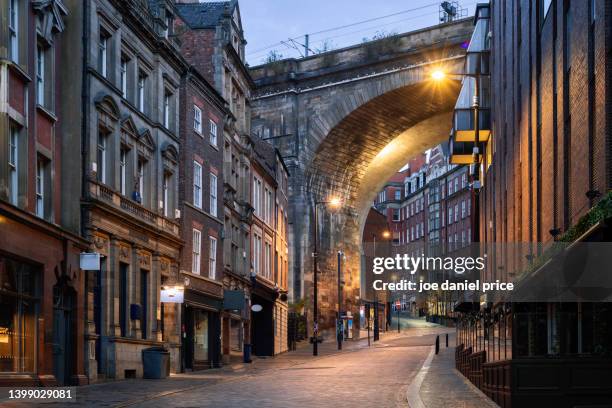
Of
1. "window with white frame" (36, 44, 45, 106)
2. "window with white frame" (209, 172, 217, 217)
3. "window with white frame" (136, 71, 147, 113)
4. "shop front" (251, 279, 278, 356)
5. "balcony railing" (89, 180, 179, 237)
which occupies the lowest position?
"shop front" (251, 279, 278, 356)

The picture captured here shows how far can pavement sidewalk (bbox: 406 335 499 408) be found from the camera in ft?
72.4

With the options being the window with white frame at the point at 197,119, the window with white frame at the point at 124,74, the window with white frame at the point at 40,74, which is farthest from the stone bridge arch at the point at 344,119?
the window with white frame at the point at 40,74

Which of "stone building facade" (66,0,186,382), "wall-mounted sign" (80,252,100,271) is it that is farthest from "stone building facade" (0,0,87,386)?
"stone building facade" (66,0,186,382)

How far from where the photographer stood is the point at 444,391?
2658cm

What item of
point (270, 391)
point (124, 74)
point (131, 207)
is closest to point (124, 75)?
point (124, 74)

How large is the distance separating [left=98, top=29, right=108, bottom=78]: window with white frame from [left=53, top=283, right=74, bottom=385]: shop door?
7.21 metres

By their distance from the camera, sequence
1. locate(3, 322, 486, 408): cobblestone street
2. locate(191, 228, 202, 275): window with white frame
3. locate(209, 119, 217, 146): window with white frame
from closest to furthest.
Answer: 1. locate(3, 322, 486, 408): cobblestone street
2. locate(191, 228, 202, 275): window with white frame
3. locate(209, 119, 217, 146): window with white frame

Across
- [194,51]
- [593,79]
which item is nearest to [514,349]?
[593,79]

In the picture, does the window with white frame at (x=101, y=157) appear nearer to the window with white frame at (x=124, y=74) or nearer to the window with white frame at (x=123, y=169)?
the window with white frame at (x=123, y=169)

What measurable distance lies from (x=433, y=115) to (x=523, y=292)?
56784 mm

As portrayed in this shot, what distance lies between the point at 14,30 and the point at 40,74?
249 cm

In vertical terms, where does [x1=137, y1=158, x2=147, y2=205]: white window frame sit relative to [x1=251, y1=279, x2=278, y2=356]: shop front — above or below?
above

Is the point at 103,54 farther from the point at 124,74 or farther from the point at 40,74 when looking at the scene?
the point at 40,74

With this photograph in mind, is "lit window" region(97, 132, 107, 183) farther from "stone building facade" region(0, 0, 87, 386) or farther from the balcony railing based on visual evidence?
"stone building facade" region(0, 0, 87, 386)
